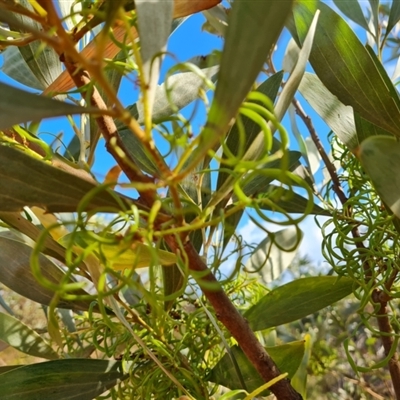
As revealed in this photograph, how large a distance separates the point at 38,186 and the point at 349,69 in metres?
0.30

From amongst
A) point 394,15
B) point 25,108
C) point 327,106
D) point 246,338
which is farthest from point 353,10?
point 25,108

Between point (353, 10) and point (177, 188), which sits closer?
point (177, 188)

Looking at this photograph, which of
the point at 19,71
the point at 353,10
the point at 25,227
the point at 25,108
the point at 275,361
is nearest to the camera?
Result: the point at 25,108

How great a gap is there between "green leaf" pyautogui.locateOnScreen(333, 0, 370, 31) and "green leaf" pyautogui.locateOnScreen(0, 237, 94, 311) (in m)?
→ 0.58

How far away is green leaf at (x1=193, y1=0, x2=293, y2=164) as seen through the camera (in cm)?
25

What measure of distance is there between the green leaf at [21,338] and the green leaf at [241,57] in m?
0.42

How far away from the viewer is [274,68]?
0.88m

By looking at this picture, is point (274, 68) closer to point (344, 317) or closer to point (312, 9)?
point (312, 9)

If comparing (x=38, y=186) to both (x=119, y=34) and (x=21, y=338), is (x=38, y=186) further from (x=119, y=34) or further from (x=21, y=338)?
(x=21, y=338)

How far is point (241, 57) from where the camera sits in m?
0.26

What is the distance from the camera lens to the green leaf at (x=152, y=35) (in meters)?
0.28

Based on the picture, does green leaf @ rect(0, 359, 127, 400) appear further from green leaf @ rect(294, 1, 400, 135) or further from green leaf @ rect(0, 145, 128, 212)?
green leaf @ rect(294, 1, 400, 135)

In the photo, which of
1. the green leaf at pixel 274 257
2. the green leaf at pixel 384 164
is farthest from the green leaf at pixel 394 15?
the green leaf at pixel 384 164

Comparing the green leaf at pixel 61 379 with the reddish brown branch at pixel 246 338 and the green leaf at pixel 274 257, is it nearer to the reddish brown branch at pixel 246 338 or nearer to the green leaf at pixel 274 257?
the reddish brown branch at pixel 246 338
